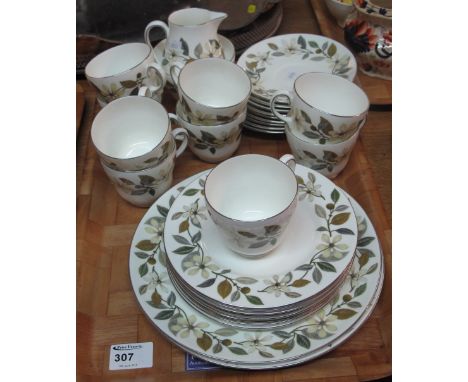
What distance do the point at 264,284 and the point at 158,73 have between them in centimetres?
44

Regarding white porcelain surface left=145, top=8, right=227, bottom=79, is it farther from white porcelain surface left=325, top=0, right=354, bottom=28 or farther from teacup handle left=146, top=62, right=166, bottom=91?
white porcelain surface left=325, top=0, right=354, bottom=28

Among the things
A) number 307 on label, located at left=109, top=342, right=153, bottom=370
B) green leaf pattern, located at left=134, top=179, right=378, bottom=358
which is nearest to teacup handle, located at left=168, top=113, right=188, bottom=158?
green leaf pattern, located at left=134, top=179, right=378, bottom=358

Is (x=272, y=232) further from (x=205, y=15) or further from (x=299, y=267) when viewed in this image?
(x=205, y=15)

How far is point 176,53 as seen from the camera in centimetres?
85

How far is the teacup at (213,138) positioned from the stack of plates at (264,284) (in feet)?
0.47

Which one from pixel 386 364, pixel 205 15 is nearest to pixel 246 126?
pixel 205 15

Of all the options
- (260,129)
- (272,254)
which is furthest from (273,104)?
(272,254)

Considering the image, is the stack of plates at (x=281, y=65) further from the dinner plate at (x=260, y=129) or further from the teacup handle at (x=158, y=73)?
the teacup handle at (x=158, y=73)

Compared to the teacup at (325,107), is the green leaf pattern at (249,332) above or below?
below

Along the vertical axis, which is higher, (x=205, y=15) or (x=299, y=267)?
(x=205, y=15)

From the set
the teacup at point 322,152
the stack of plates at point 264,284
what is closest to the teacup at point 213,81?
the teacup at point 322,152

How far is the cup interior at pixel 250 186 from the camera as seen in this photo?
2.06ft

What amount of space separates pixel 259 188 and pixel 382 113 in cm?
39

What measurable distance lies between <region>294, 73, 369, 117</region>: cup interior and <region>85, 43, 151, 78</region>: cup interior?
11.5 inches
